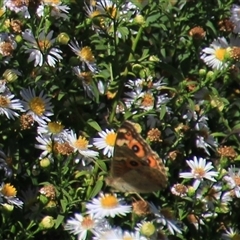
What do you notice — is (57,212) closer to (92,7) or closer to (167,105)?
(167,105)

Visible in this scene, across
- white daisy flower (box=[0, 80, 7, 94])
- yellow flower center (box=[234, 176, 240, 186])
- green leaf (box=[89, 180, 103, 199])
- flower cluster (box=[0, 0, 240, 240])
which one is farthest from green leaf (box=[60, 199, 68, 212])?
yellow flower center (box=[234, 176, 240, 186])

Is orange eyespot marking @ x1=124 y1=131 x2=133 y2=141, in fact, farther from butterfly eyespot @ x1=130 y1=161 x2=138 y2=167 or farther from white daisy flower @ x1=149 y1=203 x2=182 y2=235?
white daisy flower @ x1=149 y1=203 x2=182 y2=235

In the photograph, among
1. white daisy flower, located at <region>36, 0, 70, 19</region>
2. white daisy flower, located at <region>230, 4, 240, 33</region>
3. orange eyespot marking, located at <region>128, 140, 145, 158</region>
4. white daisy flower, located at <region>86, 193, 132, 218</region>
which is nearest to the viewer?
orange eyespot marking, located at <region>128, 140, 145, 158</region>

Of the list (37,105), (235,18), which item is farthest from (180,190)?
(235,18)

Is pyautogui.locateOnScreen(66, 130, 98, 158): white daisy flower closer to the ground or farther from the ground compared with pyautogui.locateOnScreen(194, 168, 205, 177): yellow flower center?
farther from the ground

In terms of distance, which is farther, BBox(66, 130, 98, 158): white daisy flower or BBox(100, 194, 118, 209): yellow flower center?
BBox(66, 130, 98, 158): white daisy flower
